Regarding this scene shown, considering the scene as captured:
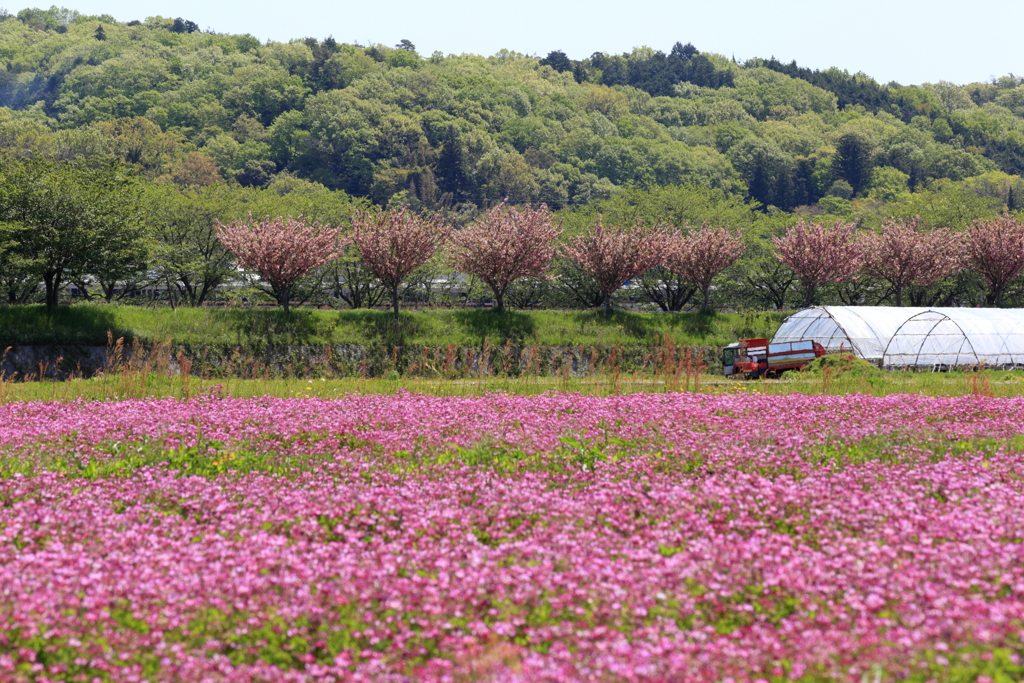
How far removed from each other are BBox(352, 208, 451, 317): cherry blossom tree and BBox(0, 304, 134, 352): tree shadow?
1176 cm

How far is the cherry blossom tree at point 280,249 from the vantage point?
37594mm

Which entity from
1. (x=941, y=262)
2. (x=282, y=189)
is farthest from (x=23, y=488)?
(x=282, y=189)

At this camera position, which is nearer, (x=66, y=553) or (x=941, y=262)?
(x=66, y=553)

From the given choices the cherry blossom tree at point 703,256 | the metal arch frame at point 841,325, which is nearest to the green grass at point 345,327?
the cherry blossom tree at point 703,256

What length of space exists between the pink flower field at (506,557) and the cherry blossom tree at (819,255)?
36.8 metres

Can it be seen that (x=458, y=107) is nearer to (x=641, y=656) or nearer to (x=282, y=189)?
(x=282, y=189)

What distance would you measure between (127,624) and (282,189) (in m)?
128

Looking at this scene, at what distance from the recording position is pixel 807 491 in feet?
27.7

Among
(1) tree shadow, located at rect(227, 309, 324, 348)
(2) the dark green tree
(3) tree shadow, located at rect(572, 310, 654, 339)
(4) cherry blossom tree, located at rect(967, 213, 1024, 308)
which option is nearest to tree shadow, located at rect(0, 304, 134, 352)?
(1) tree shadow, located at rect(227, 309, 324, 348)

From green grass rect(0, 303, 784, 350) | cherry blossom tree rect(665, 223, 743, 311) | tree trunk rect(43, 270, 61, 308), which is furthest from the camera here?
cherry blossom tree rect(665, 223, 743, 311)

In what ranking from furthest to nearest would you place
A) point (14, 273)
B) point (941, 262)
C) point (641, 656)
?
point (941, 262) → point (14, 273) → point (641, 656)

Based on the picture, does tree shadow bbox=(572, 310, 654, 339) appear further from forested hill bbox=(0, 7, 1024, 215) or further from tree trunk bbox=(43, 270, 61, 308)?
forested hill bbox=(0, 7, 1024, 215)

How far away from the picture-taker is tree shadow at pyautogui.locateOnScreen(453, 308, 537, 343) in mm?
36844

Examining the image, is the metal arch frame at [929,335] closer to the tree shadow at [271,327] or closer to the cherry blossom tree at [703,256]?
the cherry blossom tree at [703,256]
